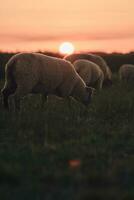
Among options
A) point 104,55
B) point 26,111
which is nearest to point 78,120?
point 26,111

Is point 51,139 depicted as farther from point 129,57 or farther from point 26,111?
point 129,57

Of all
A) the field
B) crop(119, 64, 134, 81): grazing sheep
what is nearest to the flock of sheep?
the field

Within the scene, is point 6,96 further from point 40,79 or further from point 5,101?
point 40,79

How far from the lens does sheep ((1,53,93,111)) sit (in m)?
12.5

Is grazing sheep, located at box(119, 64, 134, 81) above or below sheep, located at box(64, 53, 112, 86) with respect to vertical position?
below

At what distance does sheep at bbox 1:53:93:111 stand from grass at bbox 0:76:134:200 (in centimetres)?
46

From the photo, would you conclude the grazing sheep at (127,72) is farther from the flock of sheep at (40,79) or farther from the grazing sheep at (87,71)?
the flock of sheep at (40,79)

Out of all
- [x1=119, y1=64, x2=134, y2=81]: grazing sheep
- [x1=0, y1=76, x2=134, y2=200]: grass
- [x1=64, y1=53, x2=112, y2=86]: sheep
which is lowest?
[x1=119, y1=64, x2=134, y2=81]: grazing sheep

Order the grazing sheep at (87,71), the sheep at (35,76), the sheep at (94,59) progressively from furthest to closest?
the sheep at (94,59) → the grazing sheep at (87,71) → the sheep at (35,76)

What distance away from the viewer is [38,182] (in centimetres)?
591

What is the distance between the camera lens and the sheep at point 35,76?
40.9 feet

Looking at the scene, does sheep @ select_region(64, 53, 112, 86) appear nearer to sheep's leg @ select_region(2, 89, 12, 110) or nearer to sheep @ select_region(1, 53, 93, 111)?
sheep @ select_region(1, 53, 93, 111)

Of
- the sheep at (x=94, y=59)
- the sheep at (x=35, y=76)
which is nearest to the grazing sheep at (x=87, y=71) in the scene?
the sheep at (x=94, y=59)

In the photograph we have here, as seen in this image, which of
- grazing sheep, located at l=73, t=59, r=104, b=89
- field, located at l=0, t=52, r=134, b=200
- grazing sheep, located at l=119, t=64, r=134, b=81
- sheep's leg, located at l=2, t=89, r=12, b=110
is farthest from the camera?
grazing sheep, located at l=119, t=64, r=134, b=81
